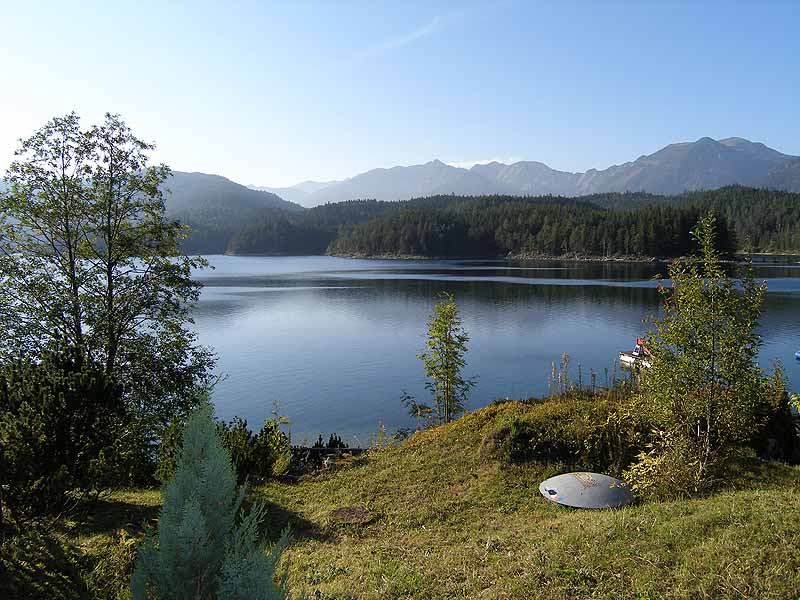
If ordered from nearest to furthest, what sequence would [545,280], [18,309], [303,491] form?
[303,491], [18,309], [545,280]

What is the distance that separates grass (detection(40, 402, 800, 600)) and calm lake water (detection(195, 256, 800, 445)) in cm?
477

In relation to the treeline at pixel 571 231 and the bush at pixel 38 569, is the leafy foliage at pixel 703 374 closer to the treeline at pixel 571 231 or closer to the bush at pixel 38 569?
the bush at pixel 38 569

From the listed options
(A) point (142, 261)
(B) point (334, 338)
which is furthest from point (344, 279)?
(A) point (142, 261)

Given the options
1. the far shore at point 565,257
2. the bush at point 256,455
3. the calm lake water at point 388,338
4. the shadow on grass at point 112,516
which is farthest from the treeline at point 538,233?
the shadow on grass at point 112,516

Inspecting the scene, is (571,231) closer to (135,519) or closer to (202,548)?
(135,519)

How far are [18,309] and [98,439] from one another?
8.63m

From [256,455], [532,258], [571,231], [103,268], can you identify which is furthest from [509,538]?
[532,258]

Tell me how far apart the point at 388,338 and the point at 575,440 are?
35633 mm

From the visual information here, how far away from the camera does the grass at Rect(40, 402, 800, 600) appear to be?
23.4ft

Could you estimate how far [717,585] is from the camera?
22.1ft

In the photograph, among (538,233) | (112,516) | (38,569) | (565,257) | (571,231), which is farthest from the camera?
(538,233)

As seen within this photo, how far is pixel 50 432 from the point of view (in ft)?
30.0

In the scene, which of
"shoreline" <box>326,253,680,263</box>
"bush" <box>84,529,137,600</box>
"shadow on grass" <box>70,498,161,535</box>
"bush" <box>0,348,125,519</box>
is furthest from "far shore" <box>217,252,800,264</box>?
"bush" <box>84,529,137,600</box>

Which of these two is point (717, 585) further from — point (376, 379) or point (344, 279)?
point (344, 279)
